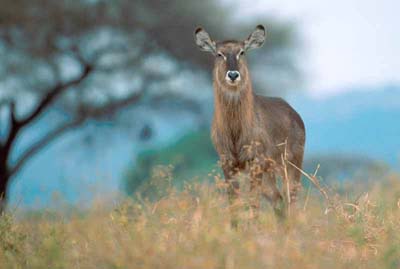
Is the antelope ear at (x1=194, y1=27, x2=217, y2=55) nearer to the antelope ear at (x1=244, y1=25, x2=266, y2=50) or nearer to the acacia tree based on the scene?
the antelope ear at (x1=244, y1=25, x2=266, y2=50)

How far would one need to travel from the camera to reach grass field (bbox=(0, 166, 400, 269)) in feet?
17.2

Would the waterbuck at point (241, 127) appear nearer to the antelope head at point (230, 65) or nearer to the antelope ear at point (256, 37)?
the antelope head at point (230, 65)

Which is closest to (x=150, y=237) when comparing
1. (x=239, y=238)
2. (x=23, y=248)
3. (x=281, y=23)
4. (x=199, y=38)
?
(x=239, y=238)

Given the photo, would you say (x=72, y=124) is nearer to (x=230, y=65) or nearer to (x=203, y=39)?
(x=203, y=39)

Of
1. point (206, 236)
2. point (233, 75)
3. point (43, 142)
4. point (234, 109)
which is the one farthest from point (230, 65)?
point (43, 142)

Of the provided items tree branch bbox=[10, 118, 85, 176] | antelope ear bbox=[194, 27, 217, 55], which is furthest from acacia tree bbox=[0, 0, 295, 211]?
antelope ear bbox=[194, 27, 217, 55]

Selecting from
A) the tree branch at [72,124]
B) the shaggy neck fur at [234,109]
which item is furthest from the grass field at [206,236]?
the tree branch at [72,124]

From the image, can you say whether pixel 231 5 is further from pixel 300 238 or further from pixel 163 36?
pixel 300 238

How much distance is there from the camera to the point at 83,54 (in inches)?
965

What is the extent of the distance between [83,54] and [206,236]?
19718mm

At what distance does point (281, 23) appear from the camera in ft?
87.1

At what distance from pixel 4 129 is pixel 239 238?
1879 centimetres

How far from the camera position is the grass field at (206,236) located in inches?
207

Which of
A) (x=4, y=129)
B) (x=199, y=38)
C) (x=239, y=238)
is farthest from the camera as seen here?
(x=4, y=129)
